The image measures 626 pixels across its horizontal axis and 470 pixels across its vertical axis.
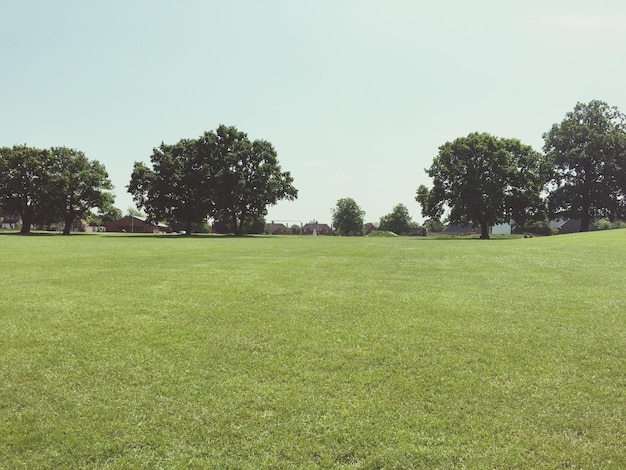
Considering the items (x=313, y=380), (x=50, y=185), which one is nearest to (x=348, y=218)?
(x=50, y=185)

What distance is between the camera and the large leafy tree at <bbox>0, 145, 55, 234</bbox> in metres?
64.6

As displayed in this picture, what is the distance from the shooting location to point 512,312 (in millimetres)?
8258

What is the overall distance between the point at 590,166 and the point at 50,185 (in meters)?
80.3

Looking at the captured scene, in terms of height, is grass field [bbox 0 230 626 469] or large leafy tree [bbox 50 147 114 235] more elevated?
large leafy tree [bbox 50 147 114 235]

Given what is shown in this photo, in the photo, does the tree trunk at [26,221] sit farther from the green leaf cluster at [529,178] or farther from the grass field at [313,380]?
the grass field at [313,380]

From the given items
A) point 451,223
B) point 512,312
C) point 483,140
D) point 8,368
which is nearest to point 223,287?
point 8,368

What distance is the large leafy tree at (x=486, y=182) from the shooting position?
57.0 meters

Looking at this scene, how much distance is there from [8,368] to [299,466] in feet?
13.9

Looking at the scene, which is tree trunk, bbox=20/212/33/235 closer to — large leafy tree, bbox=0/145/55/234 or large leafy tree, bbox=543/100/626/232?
large leafy tree, bbox=0/145/55/234

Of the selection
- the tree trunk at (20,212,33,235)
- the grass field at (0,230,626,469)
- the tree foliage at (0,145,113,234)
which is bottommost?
the grass field at (0,230,626,469)

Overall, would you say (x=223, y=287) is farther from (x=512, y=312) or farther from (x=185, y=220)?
(x=185, y=220)

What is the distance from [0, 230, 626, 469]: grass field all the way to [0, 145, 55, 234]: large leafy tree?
2612 inches

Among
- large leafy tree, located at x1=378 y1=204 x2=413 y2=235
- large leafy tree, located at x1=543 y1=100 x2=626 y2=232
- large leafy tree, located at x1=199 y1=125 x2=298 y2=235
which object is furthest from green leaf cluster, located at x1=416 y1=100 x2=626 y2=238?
large leafy tree, located at x1=378 y1=204 x2=413 y2=235

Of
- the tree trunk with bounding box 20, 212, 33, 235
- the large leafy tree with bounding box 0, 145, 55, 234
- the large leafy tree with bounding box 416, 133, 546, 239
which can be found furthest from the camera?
the tree trunk with bounding box 20, 212, 33, 235
